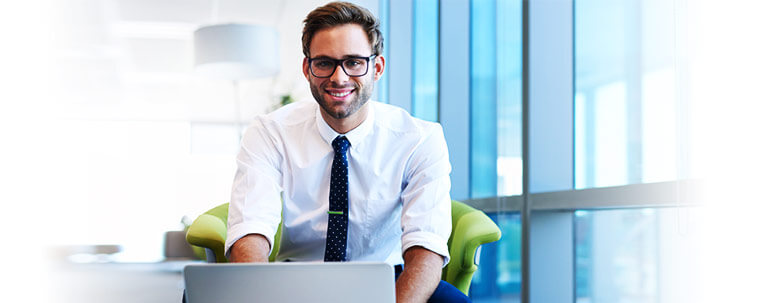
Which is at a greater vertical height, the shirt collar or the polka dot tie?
the shirt collar

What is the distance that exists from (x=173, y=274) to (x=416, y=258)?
5.48m

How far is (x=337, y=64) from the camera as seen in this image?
5.34 ft

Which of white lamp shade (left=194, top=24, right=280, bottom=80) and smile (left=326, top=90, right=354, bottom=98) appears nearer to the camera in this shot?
smile (left=326, top=90, right=354, bottom=98)

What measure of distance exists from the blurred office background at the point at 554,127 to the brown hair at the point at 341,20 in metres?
0.69

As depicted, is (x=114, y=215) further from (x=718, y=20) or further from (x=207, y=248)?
(x=718, y=20)

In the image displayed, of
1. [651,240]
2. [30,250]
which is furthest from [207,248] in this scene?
[30,250]

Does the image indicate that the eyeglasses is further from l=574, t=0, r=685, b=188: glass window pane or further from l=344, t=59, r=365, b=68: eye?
l=574, t=0, r=685, b=188: glass window pane

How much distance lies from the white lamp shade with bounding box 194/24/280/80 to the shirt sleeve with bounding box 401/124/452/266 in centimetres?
394

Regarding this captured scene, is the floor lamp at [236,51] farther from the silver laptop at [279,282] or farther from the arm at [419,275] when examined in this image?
the silver laptop at [279,282]

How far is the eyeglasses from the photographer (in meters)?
1.63

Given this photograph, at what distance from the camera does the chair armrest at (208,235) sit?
1.84m

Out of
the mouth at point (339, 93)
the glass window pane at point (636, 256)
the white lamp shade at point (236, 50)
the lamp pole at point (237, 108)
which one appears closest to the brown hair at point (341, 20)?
the mouth at point (339, 93)

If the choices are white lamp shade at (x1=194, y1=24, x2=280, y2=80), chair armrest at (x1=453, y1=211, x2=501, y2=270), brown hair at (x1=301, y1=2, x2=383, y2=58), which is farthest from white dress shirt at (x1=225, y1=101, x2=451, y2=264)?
white lamp shade at (x1=194, y1=24, x2=280, y2=80)

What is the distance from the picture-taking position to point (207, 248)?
6.31 ft
